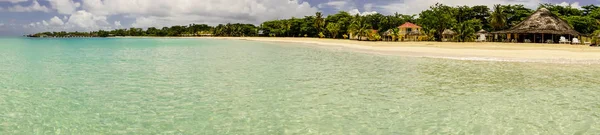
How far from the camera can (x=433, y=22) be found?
61594mm

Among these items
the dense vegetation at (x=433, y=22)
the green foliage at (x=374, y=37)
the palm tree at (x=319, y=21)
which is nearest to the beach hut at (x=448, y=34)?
the dense vegetation at (x=433, y=22)

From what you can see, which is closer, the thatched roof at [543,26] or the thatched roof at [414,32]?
the thatched roof at [543,26]

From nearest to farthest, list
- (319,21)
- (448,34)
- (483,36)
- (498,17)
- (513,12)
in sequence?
(483,36) < (448,34) < (498,17) < (513,12) < (319,21)

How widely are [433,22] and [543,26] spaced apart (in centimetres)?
1466

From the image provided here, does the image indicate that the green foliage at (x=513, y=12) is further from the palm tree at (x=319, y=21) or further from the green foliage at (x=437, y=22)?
the palm tree at (x=319, y=21)

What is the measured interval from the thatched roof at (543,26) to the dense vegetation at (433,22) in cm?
642

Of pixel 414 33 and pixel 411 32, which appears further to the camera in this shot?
pixel 411 32

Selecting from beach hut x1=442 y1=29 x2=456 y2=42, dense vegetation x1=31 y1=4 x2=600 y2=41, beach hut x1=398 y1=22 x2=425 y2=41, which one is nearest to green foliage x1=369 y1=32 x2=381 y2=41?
dense vegetation x1=31 y1=4 x2=600 y2=41

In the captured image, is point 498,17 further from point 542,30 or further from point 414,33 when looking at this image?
point 542,30

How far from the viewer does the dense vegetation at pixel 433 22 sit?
62.6 metres

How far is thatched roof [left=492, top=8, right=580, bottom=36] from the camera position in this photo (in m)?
50.0

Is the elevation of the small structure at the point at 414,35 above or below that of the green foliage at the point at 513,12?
below

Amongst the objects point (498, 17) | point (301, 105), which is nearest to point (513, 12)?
point (498, 17)

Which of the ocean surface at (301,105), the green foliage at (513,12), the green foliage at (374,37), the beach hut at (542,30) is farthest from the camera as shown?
the green foliage at (513,12)
